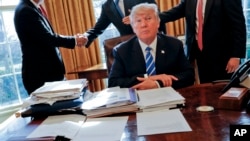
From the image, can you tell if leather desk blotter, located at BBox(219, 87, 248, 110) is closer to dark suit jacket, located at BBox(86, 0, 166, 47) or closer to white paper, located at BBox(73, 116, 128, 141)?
white paper, located at BBox(73, 116, 128, 141)

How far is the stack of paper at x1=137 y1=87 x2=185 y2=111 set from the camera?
119 centimetres

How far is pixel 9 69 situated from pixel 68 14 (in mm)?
966

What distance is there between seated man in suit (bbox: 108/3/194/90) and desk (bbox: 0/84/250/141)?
1.24ft

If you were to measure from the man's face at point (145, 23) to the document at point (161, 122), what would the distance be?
0.77 meters

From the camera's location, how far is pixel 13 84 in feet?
10.5

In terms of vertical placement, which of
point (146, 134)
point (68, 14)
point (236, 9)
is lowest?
point (146, 134)

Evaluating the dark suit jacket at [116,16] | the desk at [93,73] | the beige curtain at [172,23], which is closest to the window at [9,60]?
the desk at [93,73]

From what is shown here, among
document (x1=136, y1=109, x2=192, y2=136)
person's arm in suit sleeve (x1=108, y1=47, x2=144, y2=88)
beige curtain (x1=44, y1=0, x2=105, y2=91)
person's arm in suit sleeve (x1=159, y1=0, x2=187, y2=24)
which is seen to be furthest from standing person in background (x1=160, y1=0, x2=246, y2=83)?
beige curtain (x1=44, y1=0, x2=105, y2=91)

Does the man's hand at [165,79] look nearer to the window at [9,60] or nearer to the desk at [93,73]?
the desk at [93,73]

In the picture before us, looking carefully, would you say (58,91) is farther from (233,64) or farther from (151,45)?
(233,64)

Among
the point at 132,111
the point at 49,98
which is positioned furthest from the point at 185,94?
the point at 49,98

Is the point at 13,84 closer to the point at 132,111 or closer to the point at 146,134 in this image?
the point at 132,111

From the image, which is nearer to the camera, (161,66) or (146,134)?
(146,134)

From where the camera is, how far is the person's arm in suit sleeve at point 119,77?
1.62 metres
